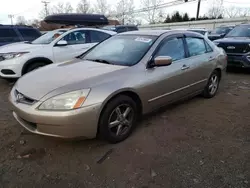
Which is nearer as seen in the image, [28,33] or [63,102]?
[63,102]

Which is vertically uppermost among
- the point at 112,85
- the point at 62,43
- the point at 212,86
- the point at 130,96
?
the point at 62,43

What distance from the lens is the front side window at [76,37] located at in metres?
6.71

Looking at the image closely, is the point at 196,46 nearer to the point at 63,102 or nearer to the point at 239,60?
the point at 63,102

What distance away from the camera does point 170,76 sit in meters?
3.76

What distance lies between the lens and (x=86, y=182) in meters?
2.45

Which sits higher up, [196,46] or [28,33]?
[28,33]

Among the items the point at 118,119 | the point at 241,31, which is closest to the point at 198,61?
the point at 118,119

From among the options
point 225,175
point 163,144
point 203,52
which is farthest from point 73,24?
point 225,175

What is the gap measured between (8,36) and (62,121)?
7953 millimetres

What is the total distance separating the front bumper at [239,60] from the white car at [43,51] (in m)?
4.61

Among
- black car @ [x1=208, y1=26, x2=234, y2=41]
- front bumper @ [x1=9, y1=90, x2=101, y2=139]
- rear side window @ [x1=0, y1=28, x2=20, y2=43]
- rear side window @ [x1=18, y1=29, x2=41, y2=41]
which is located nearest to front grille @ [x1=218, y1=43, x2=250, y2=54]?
black car @ [x1=208, y1=26, x2=234, y2=41]

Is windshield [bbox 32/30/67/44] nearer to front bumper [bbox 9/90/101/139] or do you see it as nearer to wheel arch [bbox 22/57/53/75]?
wheel arch [bbox 22/57/53/75]

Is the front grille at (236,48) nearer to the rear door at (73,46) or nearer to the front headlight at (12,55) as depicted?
the rear door at (73,46)

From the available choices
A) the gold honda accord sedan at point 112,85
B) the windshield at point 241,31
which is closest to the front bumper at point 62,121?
the gold honda accord sedan at point 112,85
